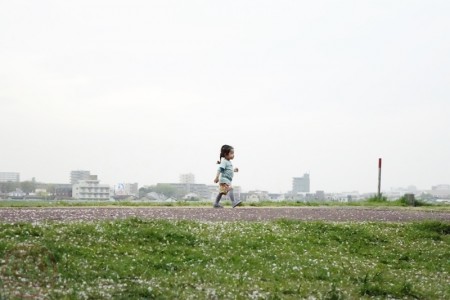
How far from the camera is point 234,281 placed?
1246cm

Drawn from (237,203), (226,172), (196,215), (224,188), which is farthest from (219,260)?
(226,172)

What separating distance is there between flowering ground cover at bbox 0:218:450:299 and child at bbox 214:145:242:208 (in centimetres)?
728

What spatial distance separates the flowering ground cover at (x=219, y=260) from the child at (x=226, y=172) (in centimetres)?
728

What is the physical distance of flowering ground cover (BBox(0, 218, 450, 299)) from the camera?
11594 mm

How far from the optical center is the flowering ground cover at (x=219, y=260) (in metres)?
11.6

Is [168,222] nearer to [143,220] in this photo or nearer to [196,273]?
[143,220]

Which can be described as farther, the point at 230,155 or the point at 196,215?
the point at 230,155

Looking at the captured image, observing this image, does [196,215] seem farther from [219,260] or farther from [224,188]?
[219,260]

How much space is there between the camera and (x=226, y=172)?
2708 cm

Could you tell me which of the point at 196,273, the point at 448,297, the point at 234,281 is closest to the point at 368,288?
the point at 448,297

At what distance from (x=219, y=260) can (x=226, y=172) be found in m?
12.7

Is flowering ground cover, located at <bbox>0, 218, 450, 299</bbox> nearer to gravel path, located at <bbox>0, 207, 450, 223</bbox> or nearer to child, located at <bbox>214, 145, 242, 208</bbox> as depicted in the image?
gravel path, located at <bbox>0, 207, 450, 223</bbox>

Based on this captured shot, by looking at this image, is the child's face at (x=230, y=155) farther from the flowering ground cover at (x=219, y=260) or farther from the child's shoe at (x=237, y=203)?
the flowering ground cover at (x=219, y=260)

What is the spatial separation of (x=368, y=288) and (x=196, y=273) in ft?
12.7
